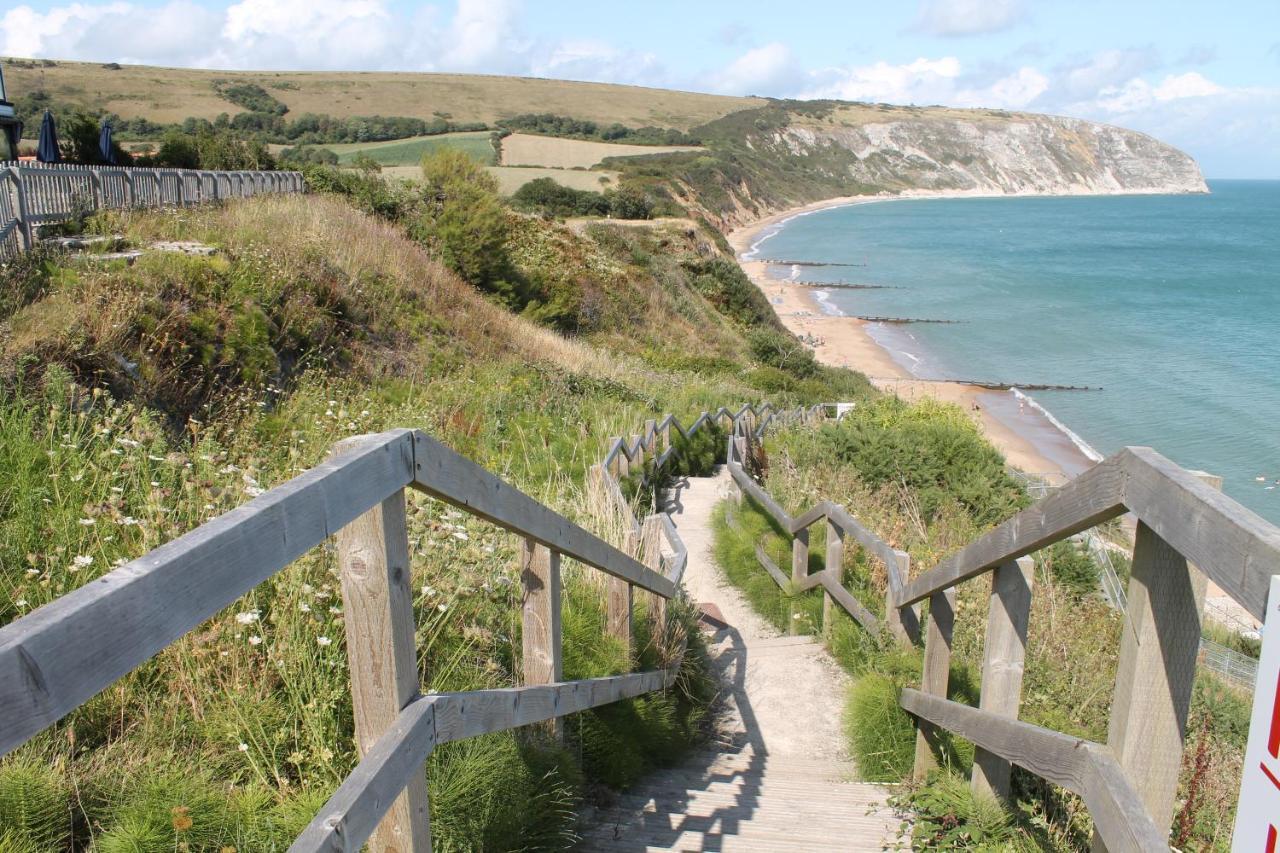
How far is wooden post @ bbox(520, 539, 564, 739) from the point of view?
323cm

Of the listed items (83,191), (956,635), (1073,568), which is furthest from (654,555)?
(83,191)

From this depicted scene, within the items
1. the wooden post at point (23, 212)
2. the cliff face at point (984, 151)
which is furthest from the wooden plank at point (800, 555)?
the cliff face at point (984, 151)

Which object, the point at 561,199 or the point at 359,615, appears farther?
the point at 561,199

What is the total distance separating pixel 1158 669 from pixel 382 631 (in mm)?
1592

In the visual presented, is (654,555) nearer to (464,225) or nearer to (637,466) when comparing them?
(637,466)

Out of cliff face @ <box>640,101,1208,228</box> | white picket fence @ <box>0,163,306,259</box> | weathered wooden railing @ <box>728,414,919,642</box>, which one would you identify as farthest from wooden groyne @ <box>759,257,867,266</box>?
weathered wooden railing @ <box>728,414,919,642</box>

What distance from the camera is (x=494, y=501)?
246 cm

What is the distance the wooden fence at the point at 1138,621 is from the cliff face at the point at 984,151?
428ft

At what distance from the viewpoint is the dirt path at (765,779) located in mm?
3670

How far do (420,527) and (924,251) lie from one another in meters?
84.3

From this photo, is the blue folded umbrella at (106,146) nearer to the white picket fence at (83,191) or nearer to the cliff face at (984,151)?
the white picket fence at (83,191)

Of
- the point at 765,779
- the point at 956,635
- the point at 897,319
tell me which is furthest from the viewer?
the point at 897,319

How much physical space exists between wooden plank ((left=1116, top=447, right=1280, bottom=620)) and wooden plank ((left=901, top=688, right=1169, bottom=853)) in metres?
0.58

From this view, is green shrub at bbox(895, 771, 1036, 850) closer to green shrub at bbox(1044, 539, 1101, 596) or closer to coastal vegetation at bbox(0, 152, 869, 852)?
coastal vegetation at bbox(0, 152, 869, 852)
